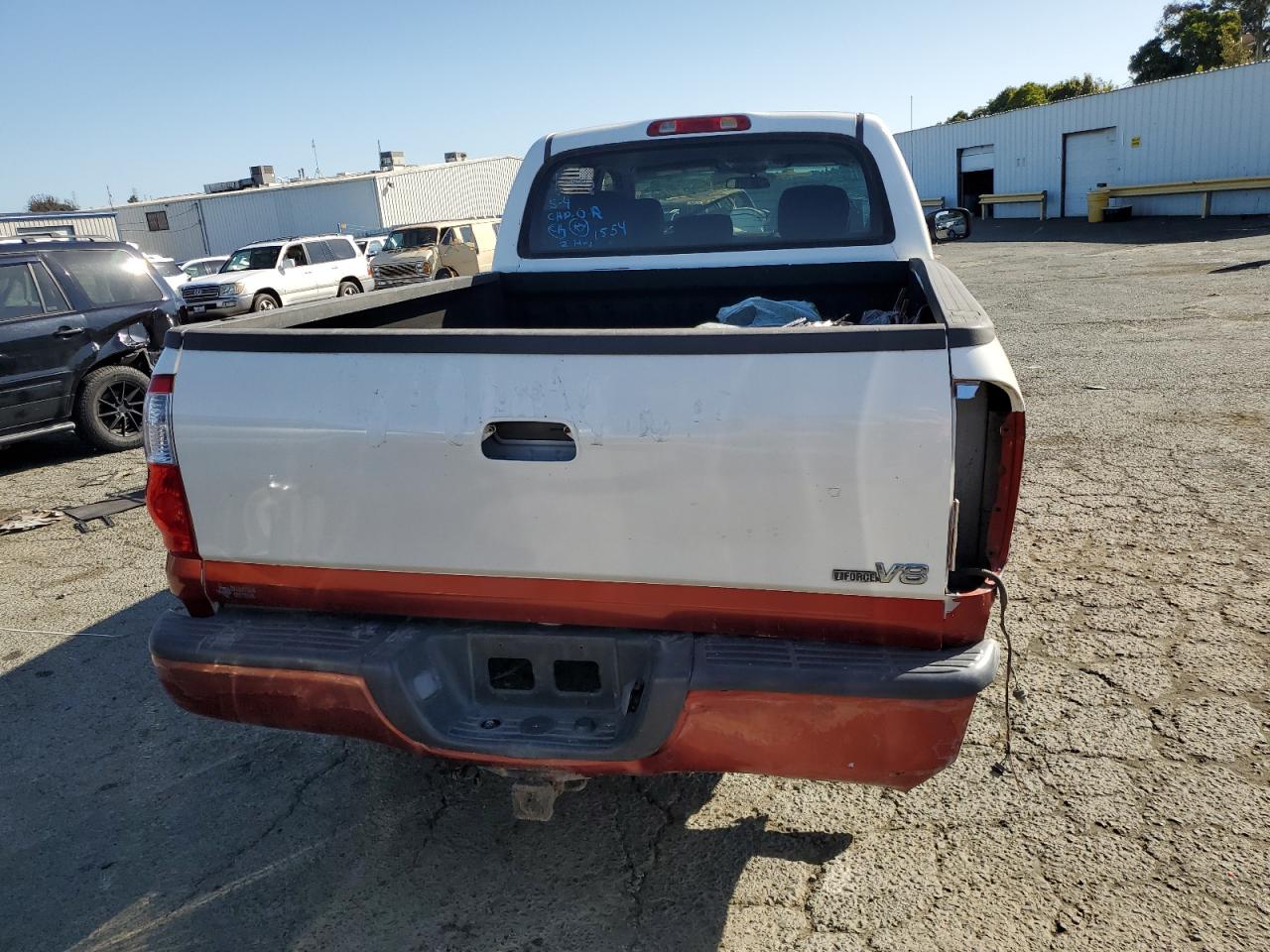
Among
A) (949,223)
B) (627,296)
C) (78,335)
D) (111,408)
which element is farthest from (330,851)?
(111,408)

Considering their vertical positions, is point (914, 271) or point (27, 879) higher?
point (914, 271)

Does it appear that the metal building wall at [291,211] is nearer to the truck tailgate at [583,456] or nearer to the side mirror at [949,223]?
the side mirror at [949,223]

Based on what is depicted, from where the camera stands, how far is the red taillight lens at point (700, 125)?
4.35m

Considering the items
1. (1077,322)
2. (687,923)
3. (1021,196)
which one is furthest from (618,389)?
(1021,196)

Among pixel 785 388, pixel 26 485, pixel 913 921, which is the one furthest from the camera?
pixel 26 485

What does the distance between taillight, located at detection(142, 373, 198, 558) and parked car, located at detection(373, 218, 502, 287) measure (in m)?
20.7

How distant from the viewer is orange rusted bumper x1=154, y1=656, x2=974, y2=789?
6.96 ft

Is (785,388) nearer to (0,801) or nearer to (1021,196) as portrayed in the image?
(0,801)

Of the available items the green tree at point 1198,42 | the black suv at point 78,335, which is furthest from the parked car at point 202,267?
the green tree at point 1198,42

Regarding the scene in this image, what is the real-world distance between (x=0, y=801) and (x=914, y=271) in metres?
3.74

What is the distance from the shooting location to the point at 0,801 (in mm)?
3225

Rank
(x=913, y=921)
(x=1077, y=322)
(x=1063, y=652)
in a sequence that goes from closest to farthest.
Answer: (x=913, y=921)
(x=1063, y=652)
(x=1077, y=322)

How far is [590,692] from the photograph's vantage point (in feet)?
7.86

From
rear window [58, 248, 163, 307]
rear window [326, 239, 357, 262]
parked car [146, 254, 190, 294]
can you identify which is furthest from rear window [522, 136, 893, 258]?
rear window [326, 239, 357, 262]
